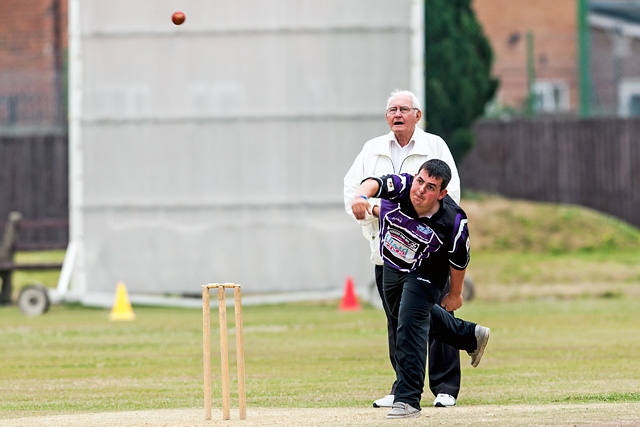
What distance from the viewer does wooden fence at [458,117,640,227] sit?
108 ft

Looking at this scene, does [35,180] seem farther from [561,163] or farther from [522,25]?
[522,25]

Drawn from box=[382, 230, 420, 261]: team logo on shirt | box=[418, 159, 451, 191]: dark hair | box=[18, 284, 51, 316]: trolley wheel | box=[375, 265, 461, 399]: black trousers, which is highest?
box=[418, 159, 451, 191]: dark hair

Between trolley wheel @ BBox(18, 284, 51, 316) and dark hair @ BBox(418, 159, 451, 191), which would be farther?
trolley wheel @ BBox(18, 284, 51, 316)

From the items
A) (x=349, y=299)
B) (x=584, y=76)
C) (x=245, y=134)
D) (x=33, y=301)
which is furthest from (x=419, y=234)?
(x=584, y=76)

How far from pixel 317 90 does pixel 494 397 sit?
12.3m

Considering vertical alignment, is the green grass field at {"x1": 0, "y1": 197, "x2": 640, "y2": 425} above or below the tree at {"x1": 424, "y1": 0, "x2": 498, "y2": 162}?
below

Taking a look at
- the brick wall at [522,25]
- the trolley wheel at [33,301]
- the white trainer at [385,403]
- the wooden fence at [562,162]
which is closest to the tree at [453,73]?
the wooden fence at [562,162]

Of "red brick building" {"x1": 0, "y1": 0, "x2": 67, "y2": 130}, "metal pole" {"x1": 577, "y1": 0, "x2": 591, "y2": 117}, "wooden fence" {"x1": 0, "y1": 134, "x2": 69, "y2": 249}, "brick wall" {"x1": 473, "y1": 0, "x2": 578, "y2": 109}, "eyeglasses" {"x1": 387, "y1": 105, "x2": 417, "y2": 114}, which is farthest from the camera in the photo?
"brick wall" {"x1": 473, "y1": 0, "x2": 578, "y2": 109}

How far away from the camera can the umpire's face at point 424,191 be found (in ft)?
29.0

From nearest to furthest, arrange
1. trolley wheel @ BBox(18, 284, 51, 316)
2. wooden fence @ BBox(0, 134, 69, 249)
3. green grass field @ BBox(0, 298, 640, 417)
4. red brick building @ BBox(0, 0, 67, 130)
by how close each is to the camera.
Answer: green grass field @ BBox(0, 298, 640, 417), trolley wheel @ BBox(18, 284, 51, 316), wooden fence @ BBox(0, 134, 69, 249), red brick building @ BBox(0, 0, 67, 130)

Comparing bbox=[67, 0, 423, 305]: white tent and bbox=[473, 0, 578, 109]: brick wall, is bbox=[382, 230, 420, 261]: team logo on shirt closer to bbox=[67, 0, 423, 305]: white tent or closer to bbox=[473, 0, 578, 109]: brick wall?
bbox=[67, 0, 423, 305]: white tent

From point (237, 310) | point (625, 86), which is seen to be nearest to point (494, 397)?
point (237, 310)

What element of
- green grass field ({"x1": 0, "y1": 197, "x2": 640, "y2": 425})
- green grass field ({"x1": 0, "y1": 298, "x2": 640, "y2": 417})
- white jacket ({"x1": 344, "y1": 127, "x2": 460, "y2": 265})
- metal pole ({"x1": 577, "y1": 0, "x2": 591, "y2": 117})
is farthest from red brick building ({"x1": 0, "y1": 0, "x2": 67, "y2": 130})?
white jacket ({"x1": 344, "y1": 127, "x2": 460, "y2": 265})

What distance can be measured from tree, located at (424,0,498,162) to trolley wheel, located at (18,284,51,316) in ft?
33.1
